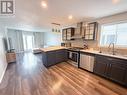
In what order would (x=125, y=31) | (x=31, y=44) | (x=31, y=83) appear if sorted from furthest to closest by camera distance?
(x=31, y=44) → (x=125, y=31) → (x=31, y=83)

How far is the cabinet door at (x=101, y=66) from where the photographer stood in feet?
8.67

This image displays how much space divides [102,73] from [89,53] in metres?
0.91

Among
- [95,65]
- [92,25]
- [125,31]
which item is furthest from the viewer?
[92,25]

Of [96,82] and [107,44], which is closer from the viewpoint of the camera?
[96,82]

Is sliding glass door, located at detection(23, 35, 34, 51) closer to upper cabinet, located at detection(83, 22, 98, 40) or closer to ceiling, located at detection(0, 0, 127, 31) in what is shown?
ceiling, located at detection(0, 0, 127, 31)

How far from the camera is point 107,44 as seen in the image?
10.7 feet

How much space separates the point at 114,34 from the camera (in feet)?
10.1

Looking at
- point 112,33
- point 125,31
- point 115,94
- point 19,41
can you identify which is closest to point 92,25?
point 112,33

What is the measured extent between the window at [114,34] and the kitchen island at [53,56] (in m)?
2.19

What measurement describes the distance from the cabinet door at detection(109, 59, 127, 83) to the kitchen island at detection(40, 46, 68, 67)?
2515 millimetres

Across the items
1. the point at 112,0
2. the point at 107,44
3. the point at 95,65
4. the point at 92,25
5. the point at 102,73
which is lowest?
the point at 102,73

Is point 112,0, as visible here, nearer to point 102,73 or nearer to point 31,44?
point 102,73

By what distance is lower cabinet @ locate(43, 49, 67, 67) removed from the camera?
12.2 feet

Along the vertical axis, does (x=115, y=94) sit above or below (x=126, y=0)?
below
